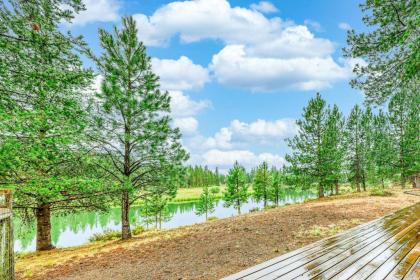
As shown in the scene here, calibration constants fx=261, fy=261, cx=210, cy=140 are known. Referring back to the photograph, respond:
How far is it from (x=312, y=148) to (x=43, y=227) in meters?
21.2

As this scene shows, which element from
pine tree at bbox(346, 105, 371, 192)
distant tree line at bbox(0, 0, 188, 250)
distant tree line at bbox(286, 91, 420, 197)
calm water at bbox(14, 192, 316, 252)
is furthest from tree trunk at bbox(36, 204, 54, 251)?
pine tree at bbox(346, 105, 371, 192)

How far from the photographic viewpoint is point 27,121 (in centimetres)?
687

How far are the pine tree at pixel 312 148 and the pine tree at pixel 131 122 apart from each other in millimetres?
14461

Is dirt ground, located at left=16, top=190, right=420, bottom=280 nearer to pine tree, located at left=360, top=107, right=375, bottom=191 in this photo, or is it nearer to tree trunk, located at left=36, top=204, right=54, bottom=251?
tree trunk, located at left=36, top=204, right=54, bottom=251

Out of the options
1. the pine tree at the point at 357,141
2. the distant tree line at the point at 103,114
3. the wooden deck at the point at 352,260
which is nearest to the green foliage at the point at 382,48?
the distant tree line at the point at 103,114

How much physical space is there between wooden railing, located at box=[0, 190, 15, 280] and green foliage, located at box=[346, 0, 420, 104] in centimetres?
1075

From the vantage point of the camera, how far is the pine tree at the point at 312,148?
2381 cm

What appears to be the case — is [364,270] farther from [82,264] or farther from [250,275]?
[82,264]

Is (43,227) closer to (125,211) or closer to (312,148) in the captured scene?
(125,211)

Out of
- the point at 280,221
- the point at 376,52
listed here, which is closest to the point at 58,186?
the point at 280,221

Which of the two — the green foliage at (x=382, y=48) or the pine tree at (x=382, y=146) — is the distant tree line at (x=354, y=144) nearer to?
the pine tree at (x=382, y=146)

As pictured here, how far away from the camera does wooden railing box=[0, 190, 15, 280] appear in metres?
5.46

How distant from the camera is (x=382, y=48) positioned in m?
8.75

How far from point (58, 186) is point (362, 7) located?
12434mm
